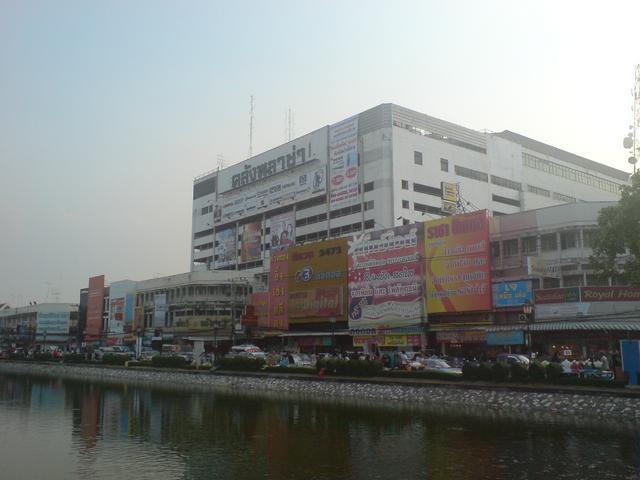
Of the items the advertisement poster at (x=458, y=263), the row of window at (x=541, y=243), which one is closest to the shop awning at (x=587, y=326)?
the advertisement poster at (x=458, y=263)

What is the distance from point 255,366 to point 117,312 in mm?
77895

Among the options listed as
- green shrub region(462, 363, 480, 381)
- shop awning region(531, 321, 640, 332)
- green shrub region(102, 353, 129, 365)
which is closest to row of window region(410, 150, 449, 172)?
shop awning region(531, 321, 640, 332)

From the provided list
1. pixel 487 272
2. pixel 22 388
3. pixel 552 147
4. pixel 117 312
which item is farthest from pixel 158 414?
pixel 552 147

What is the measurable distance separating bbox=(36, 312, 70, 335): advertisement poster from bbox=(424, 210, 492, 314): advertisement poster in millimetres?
119272

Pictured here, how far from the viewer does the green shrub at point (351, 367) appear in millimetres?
44938

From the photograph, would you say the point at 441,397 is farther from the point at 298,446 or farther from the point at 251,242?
the point at 251,242

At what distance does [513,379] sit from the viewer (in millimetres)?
37031

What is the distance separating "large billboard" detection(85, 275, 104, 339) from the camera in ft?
437

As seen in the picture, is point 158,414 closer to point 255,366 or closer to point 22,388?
point 255,366

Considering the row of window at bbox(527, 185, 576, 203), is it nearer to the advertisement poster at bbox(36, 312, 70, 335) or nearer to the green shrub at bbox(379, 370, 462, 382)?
the green shrub at bbox(379, 370, 462, 382)

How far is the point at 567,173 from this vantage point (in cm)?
13150

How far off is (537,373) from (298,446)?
1679cm

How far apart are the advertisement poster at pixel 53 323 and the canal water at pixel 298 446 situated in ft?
418

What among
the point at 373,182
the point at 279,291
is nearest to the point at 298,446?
the point at 279,291
